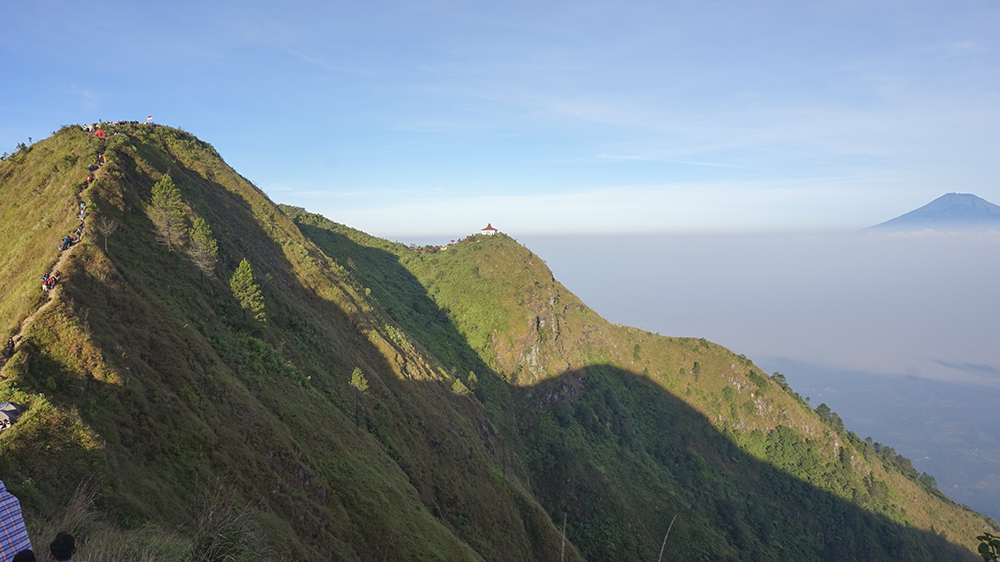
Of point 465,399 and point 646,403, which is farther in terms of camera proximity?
point 646,403

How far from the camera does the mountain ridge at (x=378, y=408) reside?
18453mm

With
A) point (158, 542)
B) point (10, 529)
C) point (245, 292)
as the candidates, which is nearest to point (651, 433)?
point (245, 292)

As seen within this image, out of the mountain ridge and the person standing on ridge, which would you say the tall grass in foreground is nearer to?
the mountain ridge

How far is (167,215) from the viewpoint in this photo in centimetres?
3372

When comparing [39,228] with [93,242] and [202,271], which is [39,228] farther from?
[202,271]

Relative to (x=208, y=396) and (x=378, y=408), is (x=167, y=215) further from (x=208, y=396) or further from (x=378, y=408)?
(x=378, y=408)

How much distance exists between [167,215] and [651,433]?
92.8 metres

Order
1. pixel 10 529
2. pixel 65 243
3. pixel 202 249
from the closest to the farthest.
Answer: pixel 10 529
pixel 65 243
pixel 202 249

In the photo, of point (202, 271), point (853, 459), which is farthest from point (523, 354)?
point (853, 459)

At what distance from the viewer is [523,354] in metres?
92.2

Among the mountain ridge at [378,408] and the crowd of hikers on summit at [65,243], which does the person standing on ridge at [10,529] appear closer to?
the mountain ridge at [378,408]

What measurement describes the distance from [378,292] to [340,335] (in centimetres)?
3724

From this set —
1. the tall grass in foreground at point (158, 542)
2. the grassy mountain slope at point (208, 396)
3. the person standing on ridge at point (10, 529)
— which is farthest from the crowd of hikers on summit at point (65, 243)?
the person standing on ridge at point (10, 529)

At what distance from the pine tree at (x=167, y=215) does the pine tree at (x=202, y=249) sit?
1067 mm
